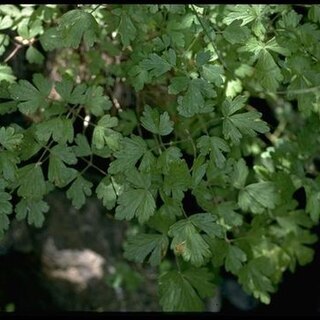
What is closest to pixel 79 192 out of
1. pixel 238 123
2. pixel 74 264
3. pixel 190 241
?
pixel 190 241

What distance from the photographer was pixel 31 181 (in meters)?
1.42

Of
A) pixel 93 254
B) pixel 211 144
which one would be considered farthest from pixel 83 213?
pixel 211 144

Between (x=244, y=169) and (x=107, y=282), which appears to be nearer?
(x=244, y=169)

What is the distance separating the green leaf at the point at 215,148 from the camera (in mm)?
1314

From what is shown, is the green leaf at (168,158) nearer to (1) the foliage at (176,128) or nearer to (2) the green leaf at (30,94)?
Result: (1) the foliage at (176,128)

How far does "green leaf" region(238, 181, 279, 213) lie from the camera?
158cm

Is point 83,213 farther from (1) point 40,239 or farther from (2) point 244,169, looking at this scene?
(2) point 244,169

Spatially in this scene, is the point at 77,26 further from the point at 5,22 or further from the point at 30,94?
the point at 5,22

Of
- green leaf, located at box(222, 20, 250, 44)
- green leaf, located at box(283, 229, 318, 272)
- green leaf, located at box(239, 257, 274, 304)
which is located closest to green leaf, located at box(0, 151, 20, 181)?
green leaf, located at box(222, 20, 250, 44)

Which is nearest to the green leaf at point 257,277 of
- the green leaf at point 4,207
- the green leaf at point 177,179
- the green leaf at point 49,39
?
the green leaf at point 177,179

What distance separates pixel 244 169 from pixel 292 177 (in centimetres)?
19

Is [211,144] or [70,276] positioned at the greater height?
[211,144]

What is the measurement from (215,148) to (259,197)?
33 cm

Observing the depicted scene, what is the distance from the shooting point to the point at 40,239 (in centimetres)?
267
